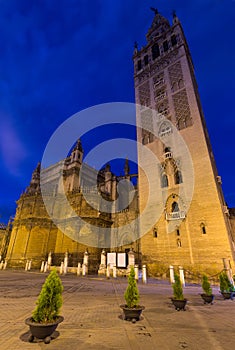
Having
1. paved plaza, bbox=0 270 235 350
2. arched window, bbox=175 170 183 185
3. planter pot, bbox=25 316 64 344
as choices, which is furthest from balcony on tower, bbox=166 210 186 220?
planter pot, bbox=25 316 64 344

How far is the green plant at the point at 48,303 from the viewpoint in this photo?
346 centimetres

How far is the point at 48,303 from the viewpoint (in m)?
3.62

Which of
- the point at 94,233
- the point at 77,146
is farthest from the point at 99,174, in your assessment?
the point at 94,233

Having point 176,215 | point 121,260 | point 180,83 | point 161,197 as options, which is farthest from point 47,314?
point 180,83

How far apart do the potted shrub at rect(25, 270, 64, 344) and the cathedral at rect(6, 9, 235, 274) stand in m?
15.3

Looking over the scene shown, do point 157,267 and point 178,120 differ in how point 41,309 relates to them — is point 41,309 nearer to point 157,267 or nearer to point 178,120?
point 157,267

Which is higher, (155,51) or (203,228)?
(155,51)

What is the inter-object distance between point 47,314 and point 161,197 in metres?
18.4

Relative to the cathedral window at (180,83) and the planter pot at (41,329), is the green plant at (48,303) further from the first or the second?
the cathedral window at (180,83)

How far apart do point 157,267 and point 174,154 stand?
12.4 metres

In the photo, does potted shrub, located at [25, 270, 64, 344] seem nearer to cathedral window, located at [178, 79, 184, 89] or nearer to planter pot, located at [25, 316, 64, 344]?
planter pot, located at [25, 316, 64, 344]

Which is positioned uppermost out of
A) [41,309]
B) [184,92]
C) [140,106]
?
[140,106]

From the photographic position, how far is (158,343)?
3.59 m

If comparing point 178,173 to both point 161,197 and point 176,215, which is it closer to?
point 161,197
